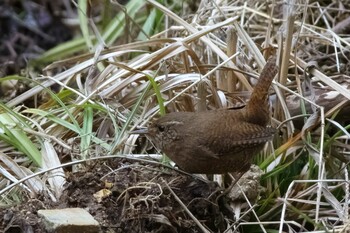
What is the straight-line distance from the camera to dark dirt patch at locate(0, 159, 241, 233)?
2086 millimetres

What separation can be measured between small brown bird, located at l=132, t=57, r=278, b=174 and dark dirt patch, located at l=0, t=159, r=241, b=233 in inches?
3.1

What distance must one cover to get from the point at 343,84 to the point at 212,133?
0.71 metres

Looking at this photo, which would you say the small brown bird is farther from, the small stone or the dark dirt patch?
the small stone

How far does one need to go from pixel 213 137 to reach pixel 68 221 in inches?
23.4

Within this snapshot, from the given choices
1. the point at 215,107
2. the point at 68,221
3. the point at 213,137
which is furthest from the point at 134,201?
the point at 215,107

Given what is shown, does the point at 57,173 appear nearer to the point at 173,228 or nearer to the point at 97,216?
the point at 97,216

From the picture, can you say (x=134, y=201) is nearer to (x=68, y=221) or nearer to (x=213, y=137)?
(x=68, y=221)

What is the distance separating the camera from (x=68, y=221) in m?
1.94

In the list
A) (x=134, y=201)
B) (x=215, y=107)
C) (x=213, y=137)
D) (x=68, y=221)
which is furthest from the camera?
(x=215, y=107)

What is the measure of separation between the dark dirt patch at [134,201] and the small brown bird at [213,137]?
78 millimetres

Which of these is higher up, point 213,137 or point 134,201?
point 213,137

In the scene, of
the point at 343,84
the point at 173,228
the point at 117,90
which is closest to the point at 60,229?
the point at 173,228

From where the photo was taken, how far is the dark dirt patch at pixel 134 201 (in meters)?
2.09

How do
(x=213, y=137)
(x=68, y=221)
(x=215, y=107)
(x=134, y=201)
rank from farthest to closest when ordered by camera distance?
(x=215, y=107), (x=213, y=137), (x=134, y=201), (x=68, y=221)
